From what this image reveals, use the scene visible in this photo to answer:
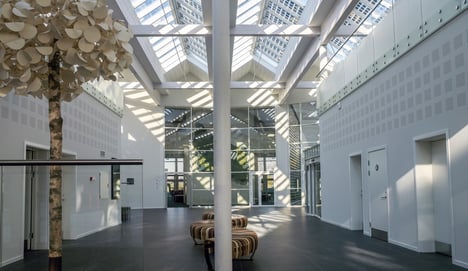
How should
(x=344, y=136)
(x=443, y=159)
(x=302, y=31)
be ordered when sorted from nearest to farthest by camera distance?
(x=443, y=159)
(x=344, y=136)
(x=302, y=31)

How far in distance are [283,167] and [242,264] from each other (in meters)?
19.4

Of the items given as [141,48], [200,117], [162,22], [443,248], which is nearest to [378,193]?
[443,248]

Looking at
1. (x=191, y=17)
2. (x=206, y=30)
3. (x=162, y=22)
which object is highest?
(x=191, y=17)

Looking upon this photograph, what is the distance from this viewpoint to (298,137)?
1053 inches

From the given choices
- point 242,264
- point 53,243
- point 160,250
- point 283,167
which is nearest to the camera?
point 53,243

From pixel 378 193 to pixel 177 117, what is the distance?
711 inches

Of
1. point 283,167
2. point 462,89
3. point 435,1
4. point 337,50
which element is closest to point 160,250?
point 462,89

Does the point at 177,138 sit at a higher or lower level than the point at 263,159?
higher

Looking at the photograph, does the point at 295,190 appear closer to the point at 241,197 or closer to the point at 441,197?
the point at 241,197

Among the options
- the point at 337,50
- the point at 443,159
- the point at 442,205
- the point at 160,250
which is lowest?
the point at 160,250

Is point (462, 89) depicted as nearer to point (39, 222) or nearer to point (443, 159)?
point (443, 159)

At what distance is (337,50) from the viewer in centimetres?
1377

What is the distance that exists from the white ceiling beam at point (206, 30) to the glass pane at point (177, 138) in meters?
13.2

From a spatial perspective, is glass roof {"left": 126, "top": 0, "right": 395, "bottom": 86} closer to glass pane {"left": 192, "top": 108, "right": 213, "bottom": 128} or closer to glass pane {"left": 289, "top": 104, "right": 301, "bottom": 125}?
glass pane {"left": 192, "top": 108, "right": 213, "bottom": 128}
